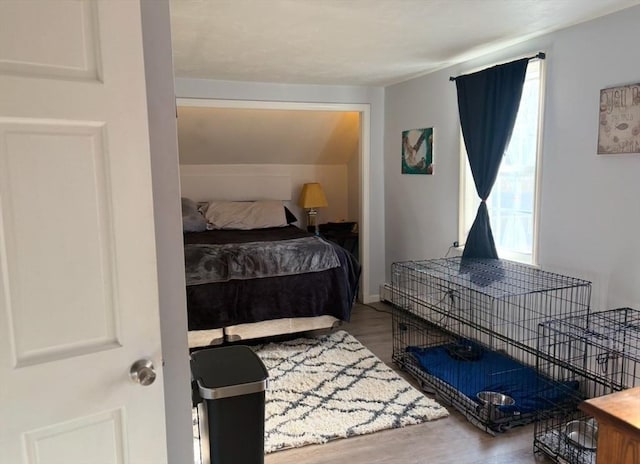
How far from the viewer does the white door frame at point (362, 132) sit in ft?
14.4

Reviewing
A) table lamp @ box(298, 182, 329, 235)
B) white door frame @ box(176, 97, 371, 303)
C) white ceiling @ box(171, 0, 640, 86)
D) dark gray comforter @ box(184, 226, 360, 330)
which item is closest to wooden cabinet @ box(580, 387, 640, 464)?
white ceiling @ box(171, 0, 640, 86)

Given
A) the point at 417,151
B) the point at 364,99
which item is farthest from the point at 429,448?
the point at 364,99

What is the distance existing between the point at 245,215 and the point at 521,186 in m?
3.12

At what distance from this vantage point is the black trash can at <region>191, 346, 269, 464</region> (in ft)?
5.30

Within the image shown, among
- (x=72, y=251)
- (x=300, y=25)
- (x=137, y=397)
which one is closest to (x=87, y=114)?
(x=72, y=251)

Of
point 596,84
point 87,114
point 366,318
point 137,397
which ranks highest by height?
point 596,84

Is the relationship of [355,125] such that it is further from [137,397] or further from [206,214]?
[137,397]

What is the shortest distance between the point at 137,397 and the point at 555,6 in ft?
8.51

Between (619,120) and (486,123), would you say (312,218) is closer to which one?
(486,123)

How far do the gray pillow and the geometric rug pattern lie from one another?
1809mm

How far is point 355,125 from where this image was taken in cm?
577

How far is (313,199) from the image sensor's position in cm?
604

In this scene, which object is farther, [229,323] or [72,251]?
[229,323]

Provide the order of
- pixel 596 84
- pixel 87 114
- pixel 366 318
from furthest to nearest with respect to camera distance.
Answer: pixel 366 318, pixel 596 84, pixel 87 114
